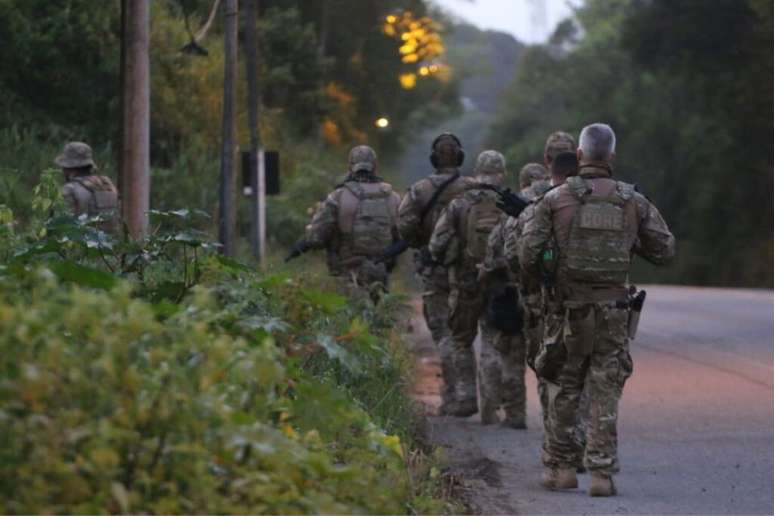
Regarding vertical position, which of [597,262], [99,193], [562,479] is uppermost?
[99,193]

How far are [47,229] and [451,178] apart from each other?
5537mm

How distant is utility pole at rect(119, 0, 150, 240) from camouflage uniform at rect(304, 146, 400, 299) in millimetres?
1476

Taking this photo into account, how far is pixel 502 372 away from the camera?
14.0 metres

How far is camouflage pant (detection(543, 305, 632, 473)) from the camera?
1038cm

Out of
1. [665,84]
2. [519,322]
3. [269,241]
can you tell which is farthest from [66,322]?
[665,84]

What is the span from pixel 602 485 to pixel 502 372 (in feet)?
12.0

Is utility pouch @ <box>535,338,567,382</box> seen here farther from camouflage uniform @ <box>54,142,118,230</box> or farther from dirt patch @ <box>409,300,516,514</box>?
camouflage uniform @ <box>54,142,118,230</box>

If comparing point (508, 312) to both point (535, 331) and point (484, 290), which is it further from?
point (535, 331)

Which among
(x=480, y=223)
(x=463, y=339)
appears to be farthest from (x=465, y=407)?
(x=480, y=223)

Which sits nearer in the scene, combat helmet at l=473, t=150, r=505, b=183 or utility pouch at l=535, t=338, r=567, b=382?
utility pouch at l=535, t=338, r=567, b=382

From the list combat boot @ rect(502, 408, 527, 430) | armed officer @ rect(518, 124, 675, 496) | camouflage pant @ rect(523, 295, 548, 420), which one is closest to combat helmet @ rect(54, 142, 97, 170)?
combat boot @ rect(502, 408, 527, 430)

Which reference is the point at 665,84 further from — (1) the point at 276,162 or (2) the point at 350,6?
(1) the point at 276,162

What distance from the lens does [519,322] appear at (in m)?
13.6

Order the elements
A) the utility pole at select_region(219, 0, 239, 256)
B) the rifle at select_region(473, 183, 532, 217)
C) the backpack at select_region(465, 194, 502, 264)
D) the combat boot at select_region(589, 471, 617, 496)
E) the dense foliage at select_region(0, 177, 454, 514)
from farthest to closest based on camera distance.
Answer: the utility pole at select_region(219, 0, 239, 256), the backpack at select_region(465, 194, 502, 264), the rifle at select_region(473, 183, 532, 217), the combat boot at select_region(589, 471, 617, 496), the dense foliage at select_region(0, 177, 454, 514)
